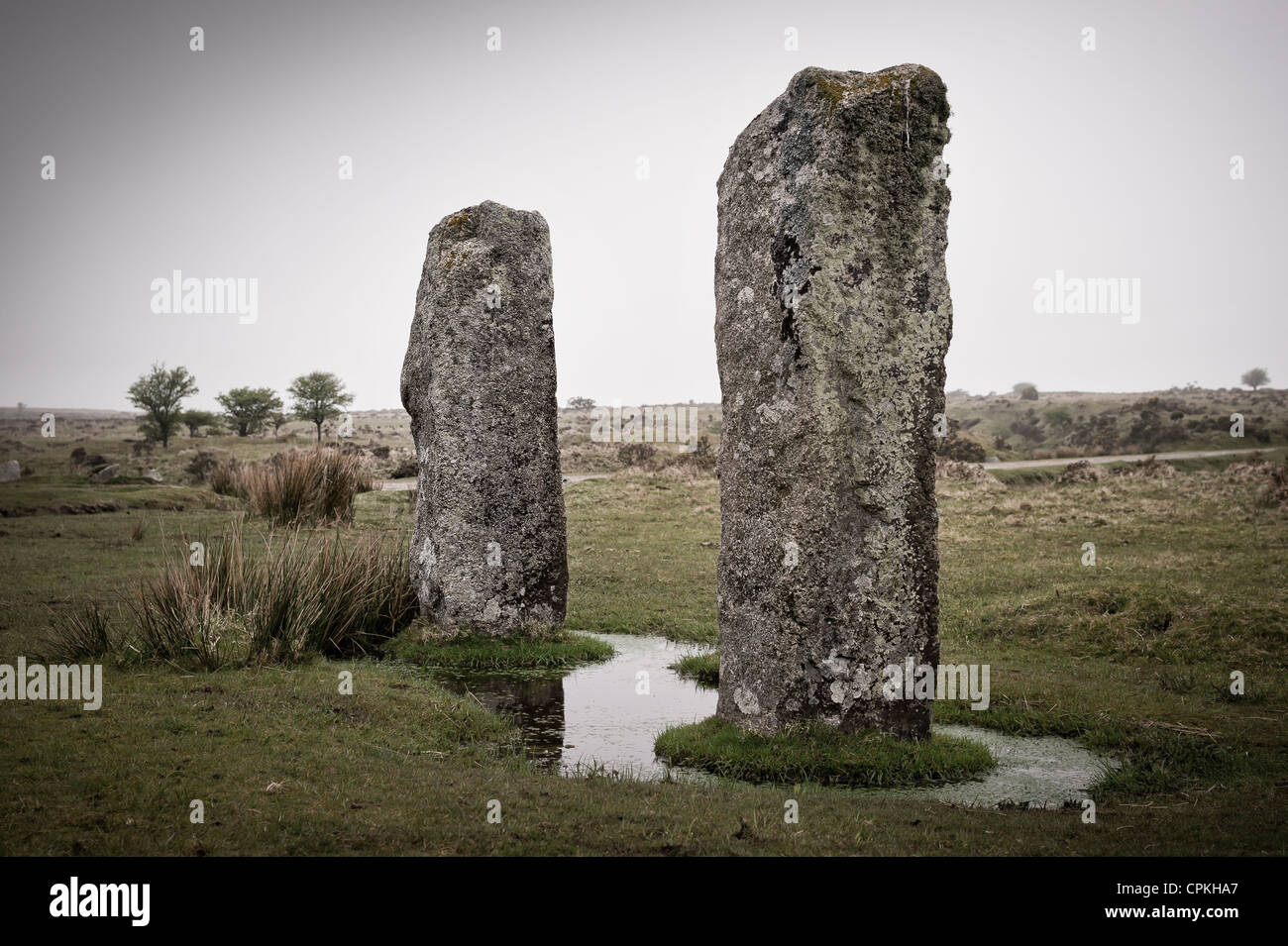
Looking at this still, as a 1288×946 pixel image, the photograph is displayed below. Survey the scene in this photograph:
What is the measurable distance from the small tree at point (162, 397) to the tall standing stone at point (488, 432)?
49714 mm

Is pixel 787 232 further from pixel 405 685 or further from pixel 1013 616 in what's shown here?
pixel 1013 616

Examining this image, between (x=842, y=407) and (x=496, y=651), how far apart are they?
5448 mm

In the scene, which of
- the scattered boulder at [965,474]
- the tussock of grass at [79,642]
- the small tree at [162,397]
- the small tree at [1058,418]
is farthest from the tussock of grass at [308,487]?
the small tree at [1058,418]

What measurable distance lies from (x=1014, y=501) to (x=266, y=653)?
20.2 meters

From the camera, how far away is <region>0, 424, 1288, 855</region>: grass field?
5312mm

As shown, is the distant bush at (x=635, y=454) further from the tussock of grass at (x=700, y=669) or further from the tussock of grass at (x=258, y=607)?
the tussock of grass at (x=700, y=669)

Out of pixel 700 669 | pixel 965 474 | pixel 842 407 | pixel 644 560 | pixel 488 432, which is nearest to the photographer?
pixel 842 407

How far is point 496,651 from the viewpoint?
10.8 metres

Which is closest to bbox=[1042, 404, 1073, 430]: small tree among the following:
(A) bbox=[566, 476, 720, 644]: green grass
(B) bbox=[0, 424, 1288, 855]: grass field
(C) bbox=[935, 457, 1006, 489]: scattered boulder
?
(C) bbox=[935, 457, 1006, 489]: scattered boulder

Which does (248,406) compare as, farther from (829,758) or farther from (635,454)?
(829,758)

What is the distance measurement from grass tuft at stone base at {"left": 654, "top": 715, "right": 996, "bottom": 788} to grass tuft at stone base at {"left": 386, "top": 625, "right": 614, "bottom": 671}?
345 centimetres

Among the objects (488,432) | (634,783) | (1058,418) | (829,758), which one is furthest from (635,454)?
(634,783)

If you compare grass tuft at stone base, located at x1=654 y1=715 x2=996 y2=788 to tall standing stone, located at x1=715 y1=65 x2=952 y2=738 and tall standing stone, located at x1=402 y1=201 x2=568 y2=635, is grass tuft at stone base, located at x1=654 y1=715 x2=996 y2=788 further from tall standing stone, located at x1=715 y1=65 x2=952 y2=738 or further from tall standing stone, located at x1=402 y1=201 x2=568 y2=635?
tall standing stone, located at x1=402 y1=201 x2=568 y2=635

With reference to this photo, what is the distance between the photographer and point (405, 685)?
9.10m
